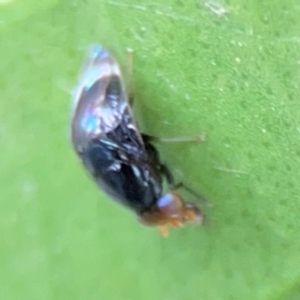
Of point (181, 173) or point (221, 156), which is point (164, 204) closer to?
point (181, 173)

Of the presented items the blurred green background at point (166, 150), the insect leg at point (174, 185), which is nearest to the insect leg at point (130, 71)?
the blurred green background at point (166, 150)

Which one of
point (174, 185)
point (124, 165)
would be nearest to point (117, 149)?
A: point (124, 165)

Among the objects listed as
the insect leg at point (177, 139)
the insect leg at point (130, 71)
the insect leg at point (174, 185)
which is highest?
the insect leg at point (130, 71)

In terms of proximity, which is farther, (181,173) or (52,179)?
(52,179)

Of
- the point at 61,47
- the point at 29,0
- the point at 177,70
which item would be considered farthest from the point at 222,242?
the point at 29,0

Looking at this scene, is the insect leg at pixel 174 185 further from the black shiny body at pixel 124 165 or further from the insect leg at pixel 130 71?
the insect leg at pixel 130 71
